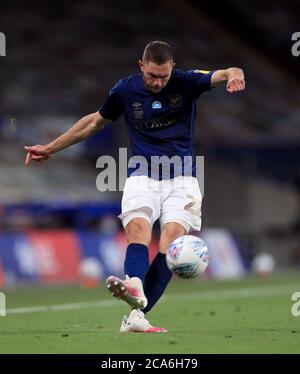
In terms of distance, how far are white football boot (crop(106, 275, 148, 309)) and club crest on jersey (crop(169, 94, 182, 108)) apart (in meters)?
1.50

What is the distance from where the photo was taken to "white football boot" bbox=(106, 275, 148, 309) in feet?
27.4

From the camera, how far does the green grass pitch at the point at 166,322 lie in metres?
7.65

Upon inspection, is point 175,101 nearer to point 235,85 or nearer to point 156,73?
point 156,73

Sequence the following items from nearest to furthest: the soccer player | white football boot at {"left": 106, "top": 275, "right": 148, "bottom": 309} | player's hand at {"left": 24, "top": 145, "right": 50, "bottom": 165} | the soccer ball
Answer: white football boot at {"left": 106, "top": 275, "right": 148, "bottom": 309} < the soccer ball < the soccer player < player's hand at {"left": 24, "top": 145, "right": 50, "bottom": 165}

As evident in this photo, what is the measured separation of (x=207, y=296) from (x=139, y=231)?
765 centimetres

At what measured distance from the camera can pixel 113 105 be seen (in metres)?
9.47

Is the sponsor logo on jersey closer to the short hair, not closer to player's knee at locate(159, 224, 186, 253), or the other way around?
the short hair

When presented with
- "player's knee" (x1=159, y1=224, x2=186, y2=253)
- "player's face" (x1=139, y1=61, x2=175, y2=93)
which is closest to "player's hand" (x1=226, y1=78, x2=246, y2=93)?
"player's face" (x1=139, y1=61, x2=175, y2=93)

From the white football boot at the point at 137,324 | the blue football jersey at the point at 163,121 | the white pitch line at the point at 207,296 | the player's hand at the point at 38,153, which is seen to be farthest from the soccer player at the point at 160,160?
the white pitch line at the point at 207,296

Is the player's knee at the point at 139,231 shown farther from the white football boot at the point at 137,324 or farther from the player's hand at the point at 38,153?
the player's hand at the point at 38,153
